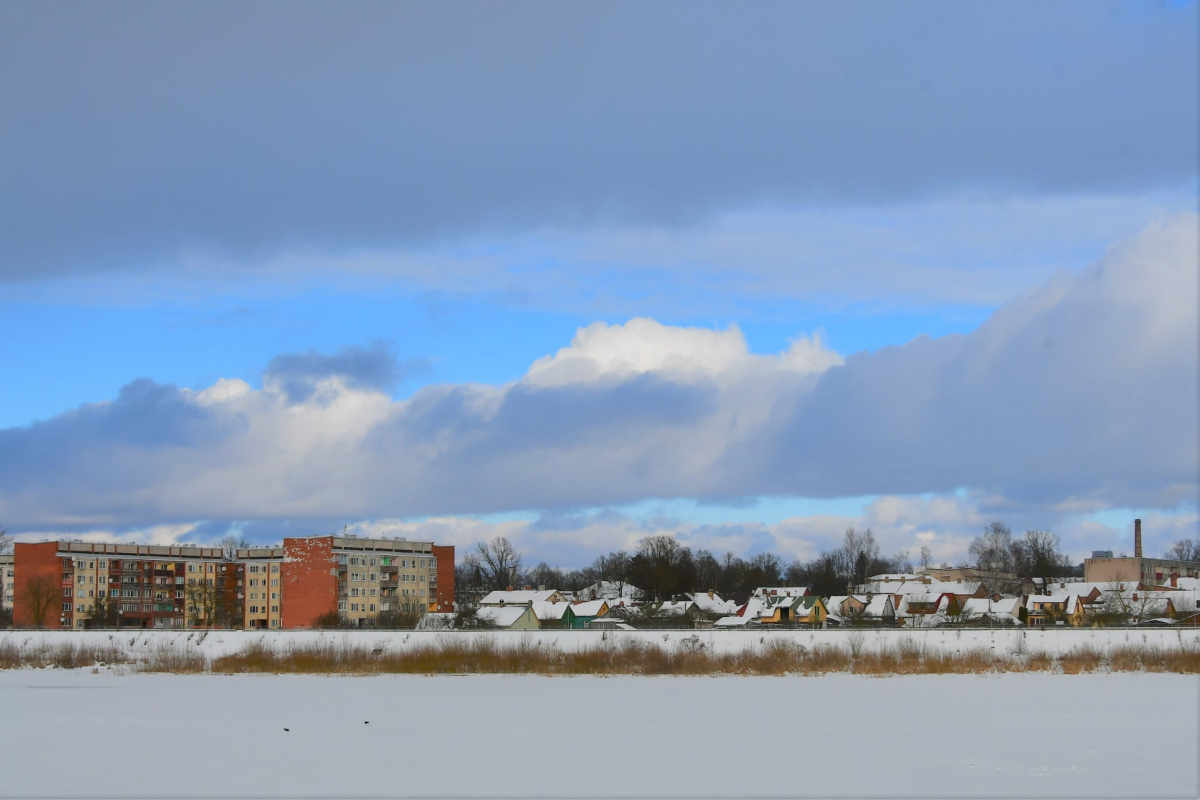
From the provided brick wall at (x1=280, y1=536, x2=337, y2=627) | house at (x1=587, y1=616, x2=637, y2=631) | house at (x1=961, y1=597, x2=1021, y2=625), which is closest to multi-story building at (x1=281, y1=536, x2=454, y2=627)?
brick wall at (x1=280, y1=536, x2=337, y2=627)

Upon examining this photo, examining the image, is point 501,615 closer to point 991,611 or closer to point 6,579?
point 991,611

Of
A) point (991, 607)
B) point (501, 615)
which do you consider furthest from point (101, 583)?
point (991, 607)

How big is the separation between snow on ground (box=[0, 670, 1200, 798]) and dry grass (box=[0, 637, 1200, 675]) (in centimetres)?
806

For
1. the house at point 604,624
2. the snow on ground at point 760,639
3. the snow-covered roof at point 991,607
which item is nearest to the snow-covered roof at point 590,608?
the house at point 604,624

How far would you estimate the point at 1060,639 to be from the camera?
57312mm

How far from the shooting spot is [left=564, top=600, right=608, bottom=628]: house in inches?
3812

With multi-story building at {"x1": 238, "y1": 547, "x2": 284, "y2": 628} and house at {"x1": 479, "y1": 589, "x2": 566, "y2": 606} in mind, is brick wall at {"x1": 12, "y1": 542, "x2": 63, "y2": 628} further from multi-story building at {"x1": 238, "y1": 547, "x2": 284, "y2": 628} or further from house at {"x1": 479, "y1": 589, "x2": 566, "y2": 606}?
house at {"x1": 479, "y1": 589, "x2": 566, "y2": 606}

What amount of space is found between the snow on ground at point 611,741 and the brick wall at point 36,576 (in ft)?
Result: 290

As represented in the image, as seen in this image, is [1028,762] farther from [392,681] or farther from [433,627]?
[433,627]

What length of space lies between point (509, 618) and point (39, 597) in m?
51.7

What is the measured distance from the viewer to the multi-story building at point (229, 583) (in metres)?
111

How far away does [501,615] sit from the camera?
292 ft

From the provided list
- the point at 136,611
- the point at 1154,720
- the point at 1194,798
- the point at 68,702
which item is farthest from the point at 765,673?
the point at 136,611

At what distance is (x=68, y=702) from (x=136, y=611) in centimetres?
10252
